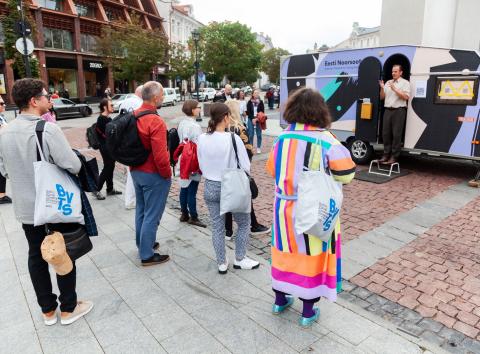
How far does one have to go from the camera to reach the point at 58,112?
2273cm

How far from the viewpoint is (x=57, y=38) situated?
34000 mm

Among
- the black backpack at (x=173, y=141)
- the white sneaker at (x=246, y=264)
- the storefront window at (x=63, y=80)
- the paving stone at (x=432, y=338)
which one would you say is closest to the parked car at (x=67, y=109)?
the storefront window at (x=63, y=80)

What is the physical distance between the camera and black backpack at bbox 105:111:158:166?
12.4 ft

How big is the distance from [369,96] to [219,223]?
6.10 meters

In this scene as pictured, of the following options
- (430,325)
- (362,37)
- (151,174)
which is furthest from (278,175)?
(362,37)

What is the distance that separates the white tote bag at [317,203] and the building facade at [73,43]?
33.0 metres

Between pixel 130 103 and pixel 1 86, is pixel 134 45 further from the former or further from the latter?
pixel 130 103

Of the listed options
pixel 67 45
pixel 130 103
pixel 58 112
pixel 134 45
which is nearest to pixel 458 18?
pixel 130 103

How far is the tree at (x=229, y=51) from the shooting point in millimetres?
37000

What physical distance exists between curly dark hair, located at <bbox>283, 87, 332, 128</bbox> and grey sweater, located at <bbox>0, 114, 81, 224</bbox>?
5.51 ft

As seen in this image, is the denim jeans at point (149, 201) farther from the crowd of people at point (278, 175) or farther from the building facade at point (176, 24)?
the building facade at point (176, 24)

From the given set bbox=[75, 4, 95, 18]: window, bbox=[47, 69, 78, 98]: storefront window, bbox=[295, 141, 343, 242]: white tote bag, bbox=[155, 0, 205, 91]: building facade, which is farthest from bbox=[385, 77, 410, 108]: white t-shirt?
bbox=[155, 0, 205, 91]: building facade

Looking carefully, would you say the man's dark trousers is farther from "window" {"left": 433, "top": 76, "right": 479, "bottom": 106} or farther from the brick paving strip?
the brick paving strip

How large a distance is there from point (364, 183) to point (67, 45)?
34798 millimetres
